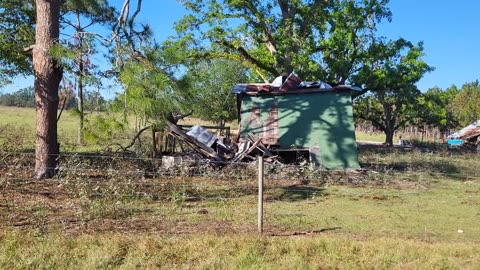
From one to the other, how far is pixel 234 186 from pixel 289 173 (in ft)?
9.52

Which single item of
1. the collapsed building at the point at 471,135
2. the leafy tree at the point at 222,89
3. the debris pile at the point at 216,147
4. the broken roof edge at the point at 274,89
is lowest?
the debris pile at the point at 216,147

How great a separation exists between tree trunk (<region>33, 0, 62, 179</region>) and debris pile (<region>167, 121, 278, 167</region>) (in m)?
3.99

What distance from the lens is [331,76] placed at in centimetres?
2631

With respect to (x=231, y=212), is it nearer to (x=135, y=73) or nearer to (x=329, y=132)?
(x=135, y=73)

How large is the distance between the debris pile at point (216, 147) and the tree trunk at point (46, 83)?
399 centimetres

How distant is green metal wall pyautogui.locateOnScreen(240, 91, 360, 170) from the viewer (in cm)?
1723

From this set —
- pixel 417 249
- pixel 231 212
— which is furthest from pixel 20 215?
pixel 417 249

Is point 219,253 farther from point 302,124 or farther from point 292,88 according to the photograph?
point 292,88

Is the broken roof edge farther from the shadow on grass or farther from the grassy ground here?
the shadow on grass

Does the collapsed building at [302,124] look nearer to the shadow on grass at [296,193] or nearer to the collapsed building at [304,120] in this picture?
the collapsed building at [304,120]

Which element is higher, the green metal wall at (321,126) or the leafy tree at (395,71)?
the leafy tree at (395,71)

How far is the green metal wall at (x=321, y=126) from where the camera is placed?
17234 millimetres

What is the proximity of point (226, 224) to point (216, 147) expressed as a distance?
8396 mm

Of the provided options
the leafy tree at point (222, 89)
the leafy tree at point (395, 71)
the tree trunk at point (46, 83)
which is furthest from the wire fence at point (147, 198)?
the leafy tree at point (222, 89)
